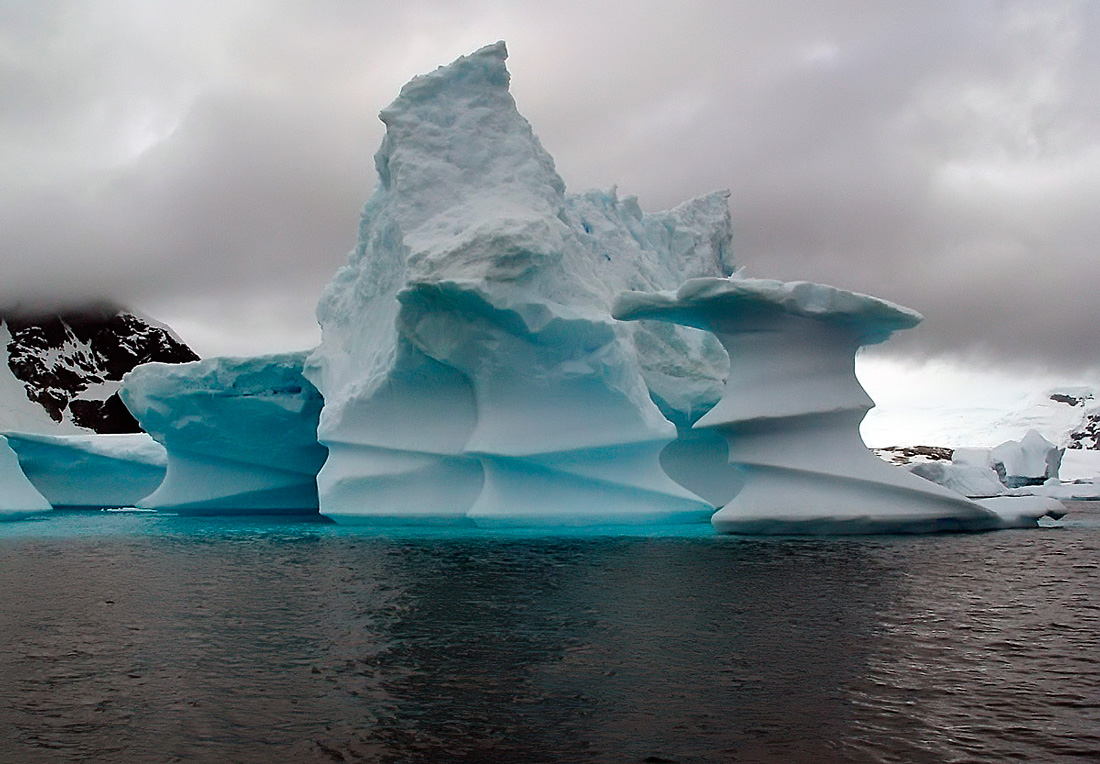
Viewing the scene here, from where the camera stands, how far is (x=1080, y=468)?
62531mm

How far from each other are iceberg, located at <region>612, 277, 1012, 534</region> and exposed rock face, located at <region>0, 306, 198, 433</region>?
54754 mm

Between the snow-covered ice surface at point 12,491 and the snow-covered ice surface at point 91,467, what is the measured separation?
2.86m

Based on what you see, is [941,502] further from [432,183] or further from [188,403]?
[188,403]

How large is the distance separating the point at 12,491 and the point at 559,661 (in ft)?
56.6

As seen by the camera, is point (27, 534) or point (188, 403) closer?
point (27, 534)

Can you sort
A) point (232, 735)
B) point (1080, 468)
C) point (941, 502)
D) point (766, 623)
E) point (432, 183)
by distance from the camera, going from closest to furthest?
point (232, 735), point (766, 623), point (941, 502), point (432, 183), point (1080, 468)

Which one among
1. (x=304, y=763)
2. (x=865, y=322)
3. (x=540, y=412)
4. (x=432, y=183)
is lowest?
(x=304, y=763)

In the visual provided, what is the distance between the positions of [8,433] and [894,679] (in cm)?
2111

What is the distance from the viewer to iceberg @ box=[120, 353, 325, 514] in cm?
1814

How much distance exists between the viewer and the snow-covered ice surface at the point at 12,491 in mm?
18234

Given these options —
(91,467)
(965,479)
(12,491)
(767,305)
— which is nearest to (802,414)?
(767,305)

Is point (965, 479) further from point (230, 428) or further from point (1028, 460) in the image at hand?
point (230, 428)

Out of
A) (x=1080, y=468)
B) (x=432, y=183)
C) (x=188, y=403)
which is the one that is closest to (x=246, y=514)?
(x=188, y=403)

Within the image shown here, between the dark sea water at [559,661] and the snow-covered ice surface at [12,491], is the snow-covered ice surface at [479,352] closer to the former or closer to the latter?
the dark sea water at [559,661]
